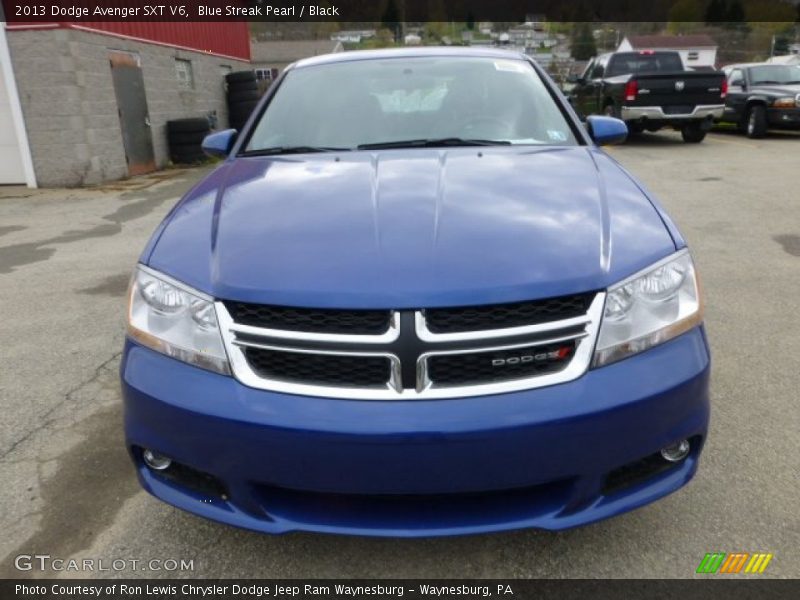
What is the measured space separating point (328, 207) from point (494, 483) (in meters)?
1.02

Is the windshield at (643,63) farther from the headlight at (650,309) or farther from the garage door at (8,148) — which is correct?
the headlight at (650,309)

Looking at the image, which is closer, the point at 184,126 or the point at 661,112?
the point at 184,126

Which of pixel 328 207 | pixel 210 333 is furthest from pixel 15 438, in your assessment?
pixel 328 207

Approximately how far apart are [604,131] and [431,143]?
3.31 ft

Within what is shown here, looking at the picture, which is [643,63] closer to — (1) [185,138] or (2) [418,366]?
(1) [185,138]

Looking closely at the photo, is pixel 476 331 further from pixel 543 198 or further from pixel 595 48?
pixel 595 48

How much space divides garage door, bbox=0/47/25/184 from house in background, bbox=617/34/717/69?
98.4 ft

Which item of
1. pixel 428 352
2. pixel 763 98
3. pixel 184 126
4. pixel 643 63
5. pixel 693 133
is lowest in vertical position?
pixel 693 133

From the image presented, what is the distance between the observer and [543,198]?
6.88ft

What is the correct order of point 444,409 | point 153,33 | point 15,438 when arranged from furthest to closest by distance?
point 153,33 → point 15,438 → point 444,409

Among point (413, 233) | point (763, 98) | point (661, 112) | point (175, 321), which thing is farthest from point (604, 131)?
point (763, 98)

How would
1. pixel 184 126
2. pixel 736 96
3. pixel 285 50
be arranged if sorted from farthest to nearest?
pixel 285 50
pixel 736 96
pixel 184 126

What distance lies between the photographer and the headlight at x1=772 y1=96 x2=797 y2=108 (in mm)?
13406

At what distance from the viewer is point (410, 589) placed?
1906 millimetres
